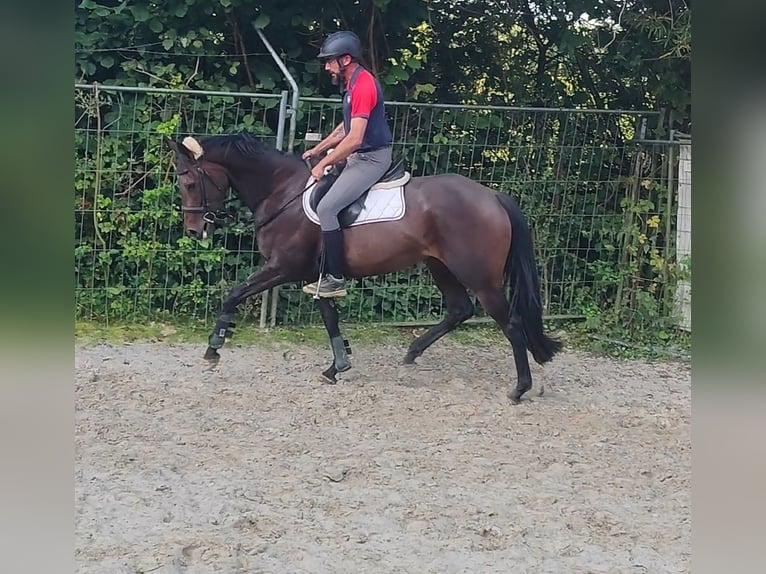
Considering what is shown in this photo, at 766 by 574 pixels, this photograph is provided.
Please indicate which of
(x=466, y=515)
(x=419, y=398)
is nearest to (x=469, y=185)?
(x=419, y=398)

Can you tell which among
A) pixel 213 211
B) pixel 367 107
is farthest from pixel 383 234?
pixel 213 211

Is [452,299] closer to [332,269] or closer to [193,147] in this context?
[332,269]

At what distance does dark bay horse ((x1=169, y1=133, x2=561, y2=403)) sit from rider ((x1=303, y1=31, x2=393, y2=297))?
14 cm

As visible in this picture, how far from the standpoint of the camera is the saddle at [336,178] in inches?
227

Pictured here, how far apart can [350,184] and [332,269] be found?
61 cm

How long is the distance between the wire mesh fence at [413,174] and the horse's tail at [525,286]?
2408 mm

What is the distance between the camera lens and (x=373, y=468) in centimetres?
439

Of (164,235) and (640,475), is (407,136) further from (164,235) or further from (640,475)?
(640,475)

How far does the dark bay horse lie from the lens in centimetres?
565

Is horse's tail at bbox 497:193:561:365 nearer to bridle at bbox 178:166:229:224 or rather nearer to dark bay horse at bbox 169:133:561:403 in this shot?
dark bay horse at bbox 169:133:561:403

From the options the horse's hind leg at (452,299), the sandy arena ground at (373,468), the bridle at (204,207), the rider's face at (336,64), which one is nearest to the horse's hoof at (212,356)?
the sandy arena ground at (373,468)

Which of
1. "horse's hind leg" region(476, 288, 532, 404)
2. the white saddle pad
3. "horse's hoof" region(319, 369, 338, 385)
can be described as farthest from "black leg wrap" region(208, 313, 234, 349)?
"horse's hind leg" region(476, 288, 532, 404)

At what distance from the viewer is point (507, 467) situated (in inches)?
176
